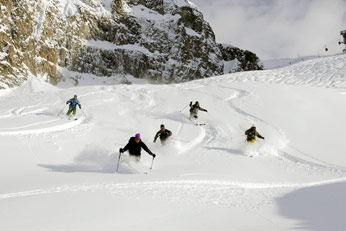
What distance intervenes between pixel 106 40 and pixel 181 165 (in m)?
74.2

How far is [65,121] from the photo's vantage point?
14.6 metres

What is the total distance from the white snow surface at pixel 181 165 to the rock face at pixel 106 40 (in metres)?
41.0

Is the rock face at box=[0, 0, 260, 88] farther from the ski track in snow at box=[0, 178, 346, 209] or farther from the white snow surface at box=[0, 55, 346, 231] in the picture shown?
the ski track in snow at box=[0, 178, 346, 209]

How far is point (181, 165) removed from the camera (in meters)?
9.30

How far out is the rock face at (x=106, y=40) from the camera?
179 feet

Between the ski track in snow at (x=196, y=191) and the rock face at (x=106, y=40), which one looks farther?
the rock face at (x=106, y=40)

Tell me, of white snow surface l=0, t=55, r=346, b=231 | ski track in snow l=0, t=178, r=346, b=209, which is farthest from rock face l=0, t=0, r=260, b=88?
ski track in snow l=0, t=178, r=346, b=209

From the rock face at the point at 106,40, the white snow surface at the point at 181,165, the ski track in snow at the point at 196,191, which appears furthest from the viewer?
the rock face at the point at 106,40

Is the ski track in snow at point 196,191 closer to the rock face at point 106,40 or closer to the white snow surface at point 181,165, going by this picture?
the white snow surface at point 181,165

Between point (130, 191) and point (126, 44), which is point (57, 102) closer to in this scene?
point (130, 191)

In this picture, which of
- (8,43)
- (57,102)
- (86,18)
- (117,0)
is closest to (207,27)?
(117,0)

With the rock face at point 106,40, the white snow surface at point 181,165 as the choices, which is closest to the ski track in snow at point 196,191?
the white snow surface at point 181,165

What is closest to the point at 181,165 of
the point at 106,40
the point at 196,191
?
the point at 196,191

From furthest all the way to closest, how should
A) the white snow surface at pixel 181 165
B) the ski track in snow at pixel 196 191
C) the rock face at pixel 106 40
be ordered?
the rock face at pixel 106 40 < the ski track in snow at pixel 196 191 < the white snow surface at pixel 181 165
